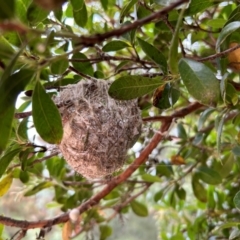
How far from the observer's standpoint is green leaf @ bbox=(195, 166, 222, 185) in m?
1.23

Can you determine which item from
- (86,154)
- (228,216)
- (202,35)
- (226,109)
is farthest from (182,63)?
(228,216)

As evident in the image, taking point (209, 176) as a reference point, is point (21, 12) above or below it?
above

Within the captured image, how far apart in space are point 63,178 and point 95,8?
0.47m

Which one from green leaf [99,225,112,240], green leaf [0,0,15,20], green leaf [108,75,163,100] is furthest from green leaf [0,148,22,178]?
green leaf [99,225,112,240]

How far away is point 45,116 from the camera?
0.68m

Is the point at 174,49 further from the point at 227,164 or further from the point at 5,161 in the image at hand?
the point at 227,164

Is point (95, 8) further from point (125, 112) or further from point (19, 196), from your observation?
point (19, 196)

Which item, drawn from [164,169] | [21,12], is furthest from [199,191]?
[21,12]

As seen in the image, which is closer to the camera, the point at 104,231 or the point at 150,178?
the point at 150,178

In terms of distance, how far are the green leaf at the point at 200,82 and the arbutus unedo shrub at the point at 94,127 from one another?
291 millimetres

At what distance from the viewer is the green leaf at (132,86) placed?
2.54 ft

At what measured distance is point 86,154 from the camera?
94 cm

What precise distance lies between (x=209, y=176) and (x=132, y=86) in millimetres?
539

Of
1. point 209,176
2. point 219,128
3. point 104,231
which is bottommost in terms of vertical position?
point 104,231
